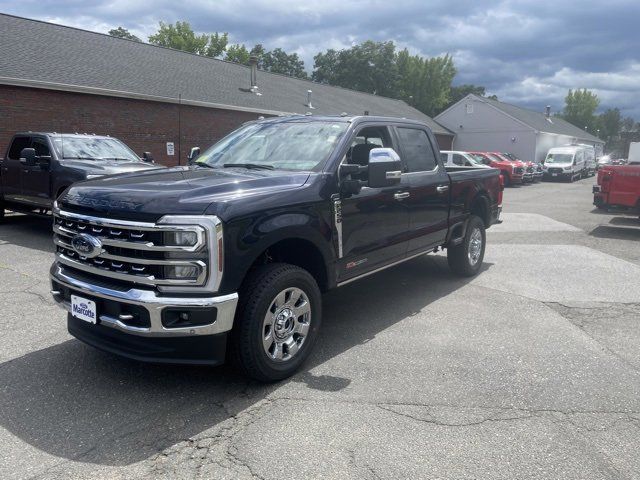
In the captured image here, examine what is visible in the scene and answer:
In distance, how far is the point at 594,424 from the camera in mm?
3461

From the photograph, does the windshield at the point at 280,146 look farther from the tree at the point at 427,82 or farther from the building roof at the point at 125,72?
the tree at the point at 427,82

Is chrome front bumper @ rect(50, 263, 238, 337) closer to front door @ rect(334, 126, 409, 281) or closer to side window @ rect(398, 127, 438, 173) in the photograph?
front door @ rect(334, 126, 409, 281)

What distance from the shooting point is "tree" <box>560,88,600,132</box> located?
98.7 meters

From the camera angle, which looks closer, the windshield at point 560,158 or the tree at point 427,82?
the windshield at point 560,158

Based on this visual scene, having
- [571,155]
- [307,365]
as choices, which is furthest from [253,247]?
[571,155]

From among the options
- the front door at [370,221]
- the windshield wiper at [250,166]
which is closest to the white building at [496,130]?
the front door at [370,221]

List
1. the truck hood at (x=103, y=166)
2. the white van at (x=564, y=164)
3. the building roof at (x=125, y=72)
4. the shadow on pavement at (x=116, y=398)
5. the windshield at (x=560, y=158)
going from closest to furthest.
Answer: the shadow on pavement at (x=116, y=398)
the truck hood at (x=103, y=166)
the building roof at (x=125, y=72)
the white van at (x=564, y=164)
the windshield at (x=560, y=158)

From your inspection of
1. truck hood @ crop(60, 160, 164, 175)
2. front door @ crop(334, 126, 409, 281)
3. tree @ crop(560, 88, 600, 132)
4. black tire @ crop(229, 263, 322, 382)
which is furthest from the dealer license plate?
tree @ crop(560, 88, 600, 132)

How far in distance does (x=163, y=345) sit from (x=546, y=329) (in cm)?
382

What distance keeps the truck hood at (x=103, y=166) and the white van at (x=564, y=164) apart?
1210 inches

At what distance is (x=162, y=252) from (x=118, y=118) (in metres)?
17.7

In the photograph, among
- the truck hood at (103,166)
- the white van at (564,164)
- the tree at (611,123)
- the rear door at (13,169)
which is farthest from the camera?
the tree at (611,123)

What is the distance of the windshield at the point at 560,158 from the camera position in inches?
1375

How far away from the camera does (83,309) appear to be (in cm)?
364
